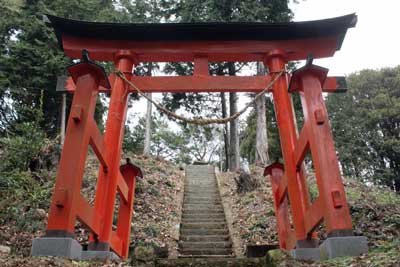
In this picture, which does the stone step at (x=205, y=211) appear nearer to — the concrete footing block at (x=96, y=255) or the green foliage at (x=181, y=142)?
the concrete footing block at (x=96, y=255)

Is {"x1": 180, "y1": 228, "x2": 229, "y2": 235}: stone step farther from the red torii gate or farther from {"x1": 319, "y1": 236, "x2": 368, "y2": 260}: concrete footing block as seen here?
{"x1": 319, "y1": 236, "x2": 368, "y2": 260}: concrete footing block

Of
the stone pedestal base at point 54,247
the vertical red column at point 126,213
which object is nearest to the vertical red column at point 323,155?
the stone pedestal base at point 54,247

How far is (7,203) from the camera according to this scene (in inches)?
331

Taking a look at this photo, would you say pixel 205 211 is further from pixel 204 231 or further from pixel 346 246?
pixel 346 246

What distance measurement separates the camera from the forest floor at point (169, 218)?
14.5 feet

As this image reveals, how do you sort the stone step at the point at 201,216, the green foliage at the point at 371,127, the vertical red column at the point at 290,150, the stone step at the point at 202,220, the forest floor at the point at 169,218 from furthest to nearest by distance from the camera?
the green foliage at the point at 371,127 < the stone step at the point at 201,216 < the stone step at the point at 202,220 < the vertical red column at the point at 290,150 < the forest floor at the point at 169,218

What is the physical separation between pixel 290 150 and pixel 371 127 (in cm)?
1751

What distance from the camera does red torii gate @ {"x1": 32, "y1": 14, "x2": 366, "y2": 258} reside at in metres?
5.18

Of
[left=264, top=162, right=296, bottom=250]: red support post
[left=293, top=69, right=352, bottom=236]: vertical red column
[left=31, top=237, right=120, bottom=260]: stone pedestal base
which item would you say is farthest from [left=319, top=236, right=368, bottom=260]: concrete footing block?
[left=31, top=237, right=120, bottom=260]: stone pedestal base

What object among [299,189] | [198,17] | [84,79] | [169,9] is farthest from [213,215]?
[169,9]

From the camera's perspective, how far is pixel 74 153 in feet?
16.7

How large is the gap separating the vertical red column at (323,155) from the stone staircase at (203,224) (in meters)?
3.90

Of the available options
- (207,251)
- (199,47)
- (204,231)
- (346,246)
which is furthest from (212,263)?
(204,231)

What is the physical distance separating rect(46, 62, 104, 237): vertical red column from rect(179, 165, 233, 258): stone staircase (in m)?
3.94
